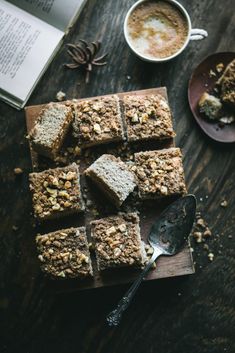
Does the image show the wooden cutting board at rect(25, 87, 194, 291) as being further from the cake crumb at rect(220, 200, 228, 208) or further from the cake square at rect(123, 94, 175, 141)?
the cake crumb at rect(220, 200, 228, 208)

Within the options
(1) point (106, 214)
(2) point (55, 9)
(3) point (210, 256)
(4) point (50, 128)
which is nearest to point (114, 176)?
(1) point (106, 214)

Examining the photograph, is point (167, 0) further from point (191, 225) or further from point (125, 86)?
point (191, 225)

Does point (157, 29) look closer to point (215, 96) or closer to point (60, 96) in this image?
point (215, 96)

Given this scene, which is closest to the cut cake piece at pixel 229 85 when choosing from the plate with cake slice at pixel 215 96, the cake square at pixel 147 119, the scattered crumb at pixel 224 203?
the plate with cake slice at pixel 215 96


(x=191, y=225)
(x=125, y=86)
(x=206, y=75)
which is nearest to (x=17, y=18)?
(x=125, y=86)

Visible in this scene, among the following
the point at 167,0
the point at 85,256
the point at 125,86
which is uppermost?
the point at 167,0

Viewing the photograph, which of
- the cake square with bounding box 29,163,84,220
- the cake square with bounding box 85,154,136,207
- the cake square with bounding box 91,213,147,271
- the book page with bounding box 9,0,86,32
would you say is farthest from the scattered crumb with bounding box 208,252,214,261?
the book page with bounding box 9,0,86,32
